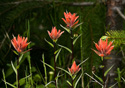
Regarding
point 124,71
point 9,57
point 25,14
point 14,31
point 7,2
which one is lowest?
point 124,71

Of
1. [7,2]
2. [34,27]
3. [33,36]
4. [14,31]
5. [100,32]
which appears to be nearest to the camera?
[100,32]

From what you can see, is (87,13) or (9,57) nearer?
(87,13)

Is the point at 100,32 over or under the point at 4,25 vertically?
under

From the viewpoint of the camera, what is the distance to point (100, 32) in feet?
4.37

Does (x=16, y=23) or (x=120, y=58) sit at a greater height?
(x=16, y=23)

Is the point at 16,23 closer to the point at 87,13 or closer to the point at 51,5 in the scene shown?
the point at 51,5

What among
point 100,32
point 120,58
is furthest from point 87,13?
point 120,58

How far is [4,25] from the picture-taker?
1.49 metres

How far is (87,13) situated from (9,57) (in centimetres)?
73

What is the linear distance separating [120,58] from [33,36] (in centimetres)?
91

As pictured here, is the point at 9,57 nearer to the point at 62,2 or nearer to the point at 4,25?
the point at 4,25

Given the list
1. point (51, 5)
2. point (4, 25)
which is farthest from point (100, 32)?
point (4, 25)

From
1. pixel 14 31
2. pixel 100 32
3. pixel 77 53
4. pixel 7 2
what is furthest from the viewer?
pixel 77 53

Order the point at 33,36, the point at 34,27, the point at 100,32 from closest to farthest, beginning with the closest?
the point at 100,32
the point at 33,36
the point at 34,27
